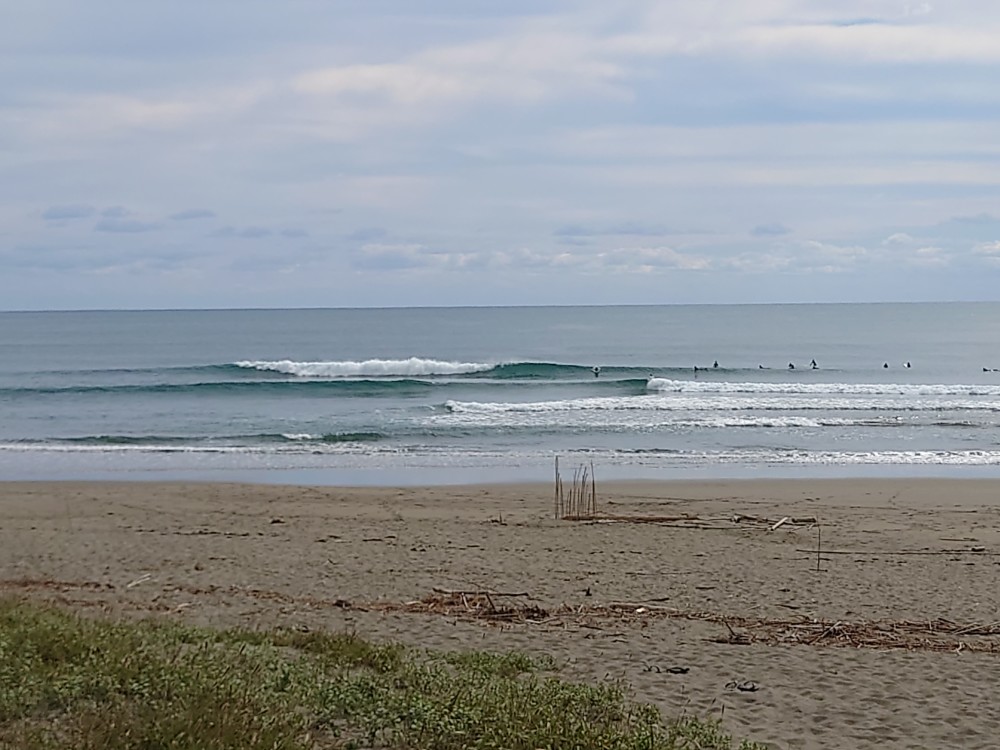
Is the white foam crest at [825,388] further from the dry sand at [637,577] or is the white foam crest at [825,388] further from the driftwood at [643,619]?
the driftwood at [643,619]

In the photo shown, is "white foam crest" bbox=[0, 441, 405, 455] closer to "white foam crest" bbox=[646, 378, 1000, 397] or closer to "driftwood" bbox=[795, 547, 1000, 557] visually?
"driftwood" bbox=[795, 547, 1000, 557]

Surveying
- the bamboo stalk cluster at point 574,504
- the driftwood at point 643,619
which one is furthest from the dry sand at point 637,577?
the bamboo stalk cluster at point 574,504

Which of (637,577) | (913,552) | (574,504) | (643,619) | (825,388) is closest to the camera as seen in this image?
(643,619)

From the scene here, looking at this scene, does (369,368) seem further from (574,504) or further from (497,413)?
(574,504)

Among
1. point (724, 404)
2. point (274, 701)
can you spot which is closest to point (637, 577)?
point (274, 701)

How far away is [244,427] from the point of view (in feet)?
98.3

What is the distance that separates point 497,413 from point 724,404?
25.5 ft

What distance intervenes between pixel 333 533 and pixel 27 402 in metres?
27.0

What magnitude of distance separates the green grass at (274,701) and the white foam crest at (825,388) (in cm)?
3459

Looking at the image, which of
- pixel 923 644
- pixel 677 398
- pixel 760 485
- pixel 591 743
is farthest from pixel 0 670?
pixel 677 398

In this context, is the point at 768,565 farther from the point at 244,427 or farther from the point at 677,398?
the point at 677,398

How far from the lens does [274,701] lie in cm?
561

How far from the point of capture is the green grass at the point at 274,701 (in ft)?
16.1

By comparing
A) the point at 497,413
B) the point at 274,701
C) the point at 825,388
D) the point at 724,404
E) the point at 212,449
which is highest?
the point at 825,388
